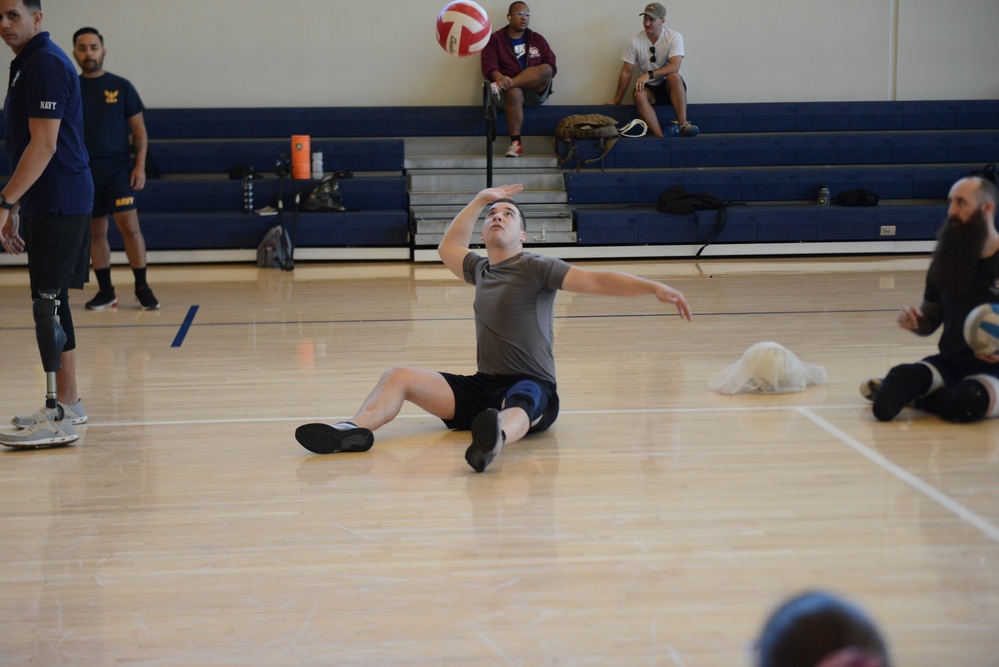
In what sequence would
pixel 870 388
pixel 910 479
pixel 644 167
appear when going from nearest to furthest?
pixel 910 479 → pixel 870 388 → pixel 644 167

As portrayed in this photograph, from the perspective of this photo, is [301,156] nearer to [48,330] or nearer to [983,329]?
[48,330]

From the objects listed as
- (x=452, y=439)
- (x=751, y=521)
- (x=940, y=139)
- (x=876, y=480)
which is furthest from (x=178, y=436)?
(x=940, y=139)

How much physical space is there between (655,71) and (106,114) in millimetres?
5767

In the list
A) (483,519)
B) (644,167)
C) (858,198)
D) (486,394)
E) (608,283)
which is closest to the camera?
(483,519)

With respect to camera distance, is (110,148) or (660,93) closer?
(110,148)

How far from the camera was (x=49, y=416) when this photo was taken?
13.6 feet

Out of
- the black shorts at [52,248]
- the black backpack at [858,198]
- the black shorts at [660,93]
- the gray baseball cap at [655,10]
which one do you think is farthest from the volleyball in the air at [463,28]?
the black shorts at [52,248]

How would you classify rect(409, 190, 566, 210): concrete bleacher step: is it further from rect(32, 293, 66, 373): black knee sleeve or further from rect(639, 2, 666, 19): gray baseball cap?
rect(32, 293, 66, 373): black knee sleeve

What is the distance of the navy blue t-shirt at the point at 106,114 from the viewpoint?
7.08 meters

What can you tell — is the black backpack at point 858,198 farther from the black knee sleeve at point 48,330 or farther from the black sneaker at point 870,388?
the black knee sleeve at point 48,330

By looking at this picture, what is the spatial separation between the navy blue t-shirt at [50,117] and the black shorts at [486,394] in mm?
1651

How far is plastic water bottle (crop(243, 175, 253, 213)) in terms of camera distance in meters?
10.0

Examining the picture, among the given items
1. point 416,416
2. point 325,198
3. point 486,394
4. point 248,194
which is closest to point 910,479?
point 486,394

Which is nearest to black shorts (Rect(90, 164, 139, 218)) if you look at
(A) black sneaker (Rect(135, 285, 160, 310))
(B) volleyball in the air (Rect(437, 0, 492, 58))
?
(A) black sneaker (Rect(135, 285, 160, 310))
